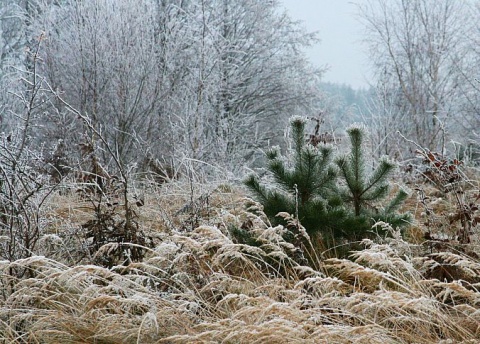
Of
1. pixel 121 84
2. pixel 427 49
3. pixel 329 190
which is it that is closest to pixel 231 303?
→ pixel 329 190

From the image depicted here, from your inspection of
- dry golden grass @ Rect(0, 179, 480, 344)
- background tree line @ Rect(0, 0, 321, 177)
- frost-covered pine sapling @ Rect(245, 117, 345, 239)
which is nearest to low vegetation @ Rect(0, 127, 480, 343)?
dry golden grass @ Rect(0, 179, 480, 344)

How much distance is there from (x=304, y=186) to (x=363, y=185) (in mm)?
379

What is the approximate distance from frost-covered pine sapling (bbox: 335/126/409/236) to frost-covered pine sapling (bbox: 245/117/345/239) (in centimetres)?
10

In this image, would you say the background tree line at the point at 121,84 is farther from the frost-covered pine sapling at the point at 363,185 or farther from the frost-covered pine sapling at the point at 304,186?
the frost-covered pine sapling at the point at 363,185

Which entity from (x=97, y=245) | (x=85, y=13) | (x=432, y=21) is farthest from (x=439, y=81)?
(x=97, y=245)

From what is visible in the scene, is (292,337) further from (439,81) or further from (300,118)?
(439,81)

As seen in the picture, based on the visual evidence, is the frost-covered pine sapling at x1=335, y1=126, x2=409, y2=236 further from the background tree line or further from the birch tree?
the birch tree

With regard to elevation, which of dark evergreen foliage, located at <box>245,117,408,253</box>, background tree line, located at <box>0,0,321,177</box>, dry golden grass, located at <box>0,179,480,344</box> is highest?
background tree line, located at <box>0,0,321,177</box>

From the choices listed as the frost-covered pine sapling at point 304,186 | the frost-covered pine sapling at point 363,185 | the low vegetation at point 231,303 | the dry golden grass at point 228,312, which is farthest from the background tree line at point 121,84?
the dry golden grass at point 228,312

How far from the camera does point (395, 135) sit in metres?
10.6

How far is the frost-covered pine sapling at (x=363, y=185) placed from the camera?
361 cm

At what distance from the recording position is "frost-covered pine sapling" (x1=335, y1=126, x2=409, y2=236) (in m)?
3.61

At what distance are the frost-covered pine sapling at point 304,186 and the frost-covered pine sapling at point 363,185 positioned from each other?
98mm

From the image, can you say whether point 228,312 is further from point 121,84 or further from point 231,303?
→ point 121,84
